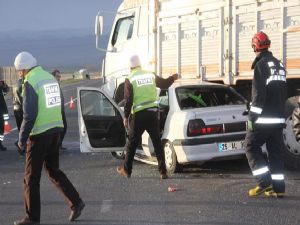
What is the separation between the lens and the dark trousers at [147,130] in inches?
346

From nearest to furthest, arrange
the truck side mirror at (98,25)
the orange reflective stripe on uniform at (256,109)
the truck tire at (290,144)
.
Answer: the orange reflective stripe on uniform at (256,109) < the truck tire at (290,144) < the truck side mirror at (98,25)

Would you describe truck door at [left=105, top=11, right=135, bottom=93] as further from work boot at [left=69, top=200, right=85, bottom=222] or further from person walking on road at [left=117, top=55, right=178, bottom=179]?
work boot at [left=69, top=200, right=85, bottom=222]

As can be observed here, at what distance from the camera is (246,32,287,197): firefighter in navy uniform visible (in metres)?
7.27

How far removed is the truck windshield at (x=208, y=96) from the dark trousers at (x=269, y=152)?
2.13 meters

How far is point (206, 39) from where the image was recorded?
412 inches

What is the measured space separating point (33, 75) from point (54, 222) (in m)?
1.62

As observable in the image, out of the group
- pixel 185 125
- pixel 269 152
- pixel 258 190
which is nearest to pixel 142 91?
pixel 185 125

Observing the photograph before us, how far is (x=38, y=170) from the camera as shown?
651cm

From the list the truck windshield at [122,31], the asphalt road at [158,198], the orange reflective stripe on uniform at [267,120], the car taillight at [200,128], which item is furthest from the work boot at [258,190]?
the truck windshield at [122,31]

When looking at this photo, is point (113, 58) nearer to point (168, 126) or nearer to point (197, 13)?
point (197, 13)

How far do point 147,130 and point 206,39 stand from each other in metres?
2.45

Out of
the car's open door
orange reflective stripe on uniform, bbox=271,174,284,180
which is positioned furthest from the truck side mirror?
orange reflective stripe on uniform, bbox=271,174,284,180

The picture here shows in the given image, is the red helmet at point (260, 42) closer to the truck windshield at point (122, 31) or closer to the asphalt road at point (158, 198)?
the asphalt road at point (158, 198)

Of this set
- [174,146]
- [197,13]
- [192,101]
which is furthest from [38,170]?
[197,13]
